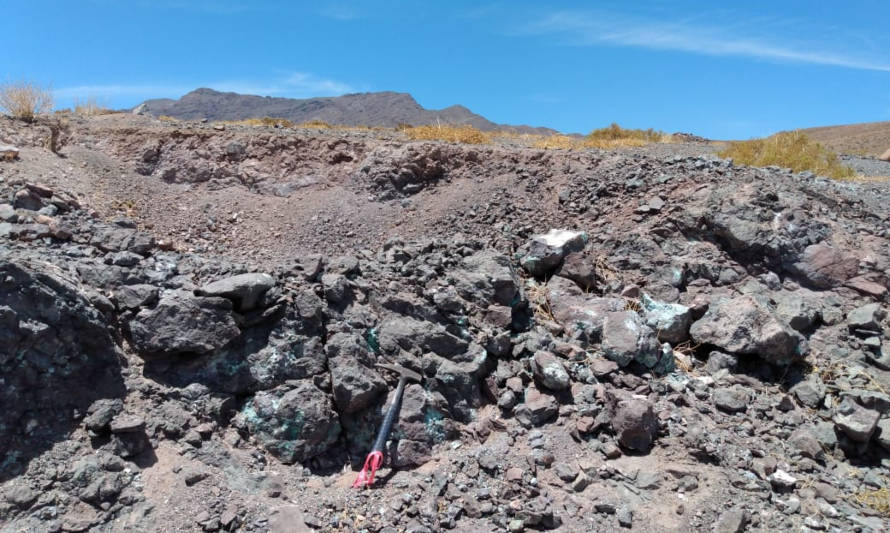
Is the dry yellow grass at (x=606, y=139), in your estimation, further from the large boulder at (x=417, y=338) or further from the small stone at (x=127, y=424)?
the small stone at (x=127, y=424)

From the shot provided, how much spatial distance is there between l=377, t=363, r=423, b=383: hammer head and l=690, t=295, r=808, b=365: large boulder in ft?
9.18

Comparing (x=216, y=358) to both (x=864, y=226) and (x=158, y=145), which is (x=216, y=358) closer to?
(x=158, y=145)

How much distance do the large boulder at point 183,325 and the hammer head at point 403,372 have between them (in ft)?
3.99

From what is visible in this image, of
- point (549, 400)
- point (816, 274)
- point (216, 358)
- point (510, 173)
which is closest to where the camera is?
point (216, 358)

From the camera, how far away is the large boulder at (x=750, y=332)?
196 inches

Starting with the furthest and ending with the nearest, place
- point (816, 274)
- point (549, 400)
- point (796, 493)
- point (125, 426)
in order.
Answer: point (816, 274)
point (549, 400)
point (796, 493)
point (125, 426)

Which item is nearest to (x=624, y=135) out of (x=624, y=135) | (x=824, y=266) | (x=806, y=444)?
(x=624, y=135)

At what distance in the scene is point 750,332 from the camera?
5094mm

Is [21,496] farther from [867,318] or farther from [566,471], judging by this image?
[867,318]

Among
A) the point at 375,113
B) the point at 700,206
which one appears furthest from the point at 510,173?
the point at 375,113

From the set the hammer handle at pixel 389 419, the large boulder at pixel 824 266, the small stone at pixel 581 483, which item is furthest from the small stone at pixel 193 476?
the large boulder at pixel 824 266

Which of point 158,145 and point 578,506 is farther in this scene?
point 158,145

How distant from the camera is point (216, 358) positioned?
165 inches

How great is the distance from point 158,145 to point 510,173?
537cm
